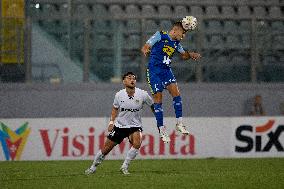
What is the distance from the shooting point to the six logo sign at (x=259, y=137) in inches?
733

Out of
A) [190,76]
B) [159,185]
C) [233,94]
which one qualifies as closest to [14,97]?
[190,76]

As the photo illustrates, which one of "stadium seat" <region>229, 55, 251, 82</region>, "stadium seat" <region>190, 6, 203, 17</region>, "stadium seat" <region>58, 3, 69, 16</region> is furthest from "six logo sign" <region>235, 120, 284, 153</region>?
"stadium seat" <region>58, 3, 69, 16</region>

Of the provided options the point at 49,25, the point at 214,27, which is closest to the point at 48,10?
the point at 49,25

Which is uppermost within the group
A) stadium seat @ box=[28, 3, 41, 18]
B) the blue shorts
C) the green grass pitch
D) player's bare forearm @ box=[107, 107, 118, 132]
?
stadium seat @ box=[28, 3, 41, 18]

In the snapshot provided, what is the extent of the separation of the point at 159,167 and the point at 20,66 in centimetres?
658

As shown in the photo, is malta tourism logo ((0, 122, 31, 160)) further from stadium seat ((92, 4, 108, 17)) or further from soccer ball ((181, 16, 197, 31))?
soccer ball ((181, 16, 197, 31))

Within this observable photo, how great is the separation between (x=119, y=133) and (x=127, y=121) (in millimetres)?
269

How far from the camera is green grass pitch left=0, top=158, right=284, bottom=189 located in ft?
34.5

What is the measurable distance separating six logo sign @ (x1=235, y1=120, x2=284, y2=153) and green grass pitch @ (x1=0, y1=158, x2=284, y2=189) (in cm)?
256

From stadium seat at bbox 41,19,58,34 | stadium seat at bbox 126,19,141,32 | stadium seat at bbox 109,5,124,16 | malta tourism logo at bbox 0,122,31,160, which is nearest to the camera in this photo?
malta tourism logo at bbox 0,122,31,160

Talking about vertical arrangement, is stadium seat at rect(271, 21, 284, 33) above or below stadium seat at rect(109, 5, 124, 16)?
below

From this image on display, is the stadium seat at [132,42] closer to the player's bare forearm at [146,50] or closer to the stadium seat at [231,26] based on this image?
the stadium seat at [231,26]

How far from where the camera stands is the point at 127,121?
12.8 meters

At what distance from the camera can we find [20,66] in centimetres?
1959
